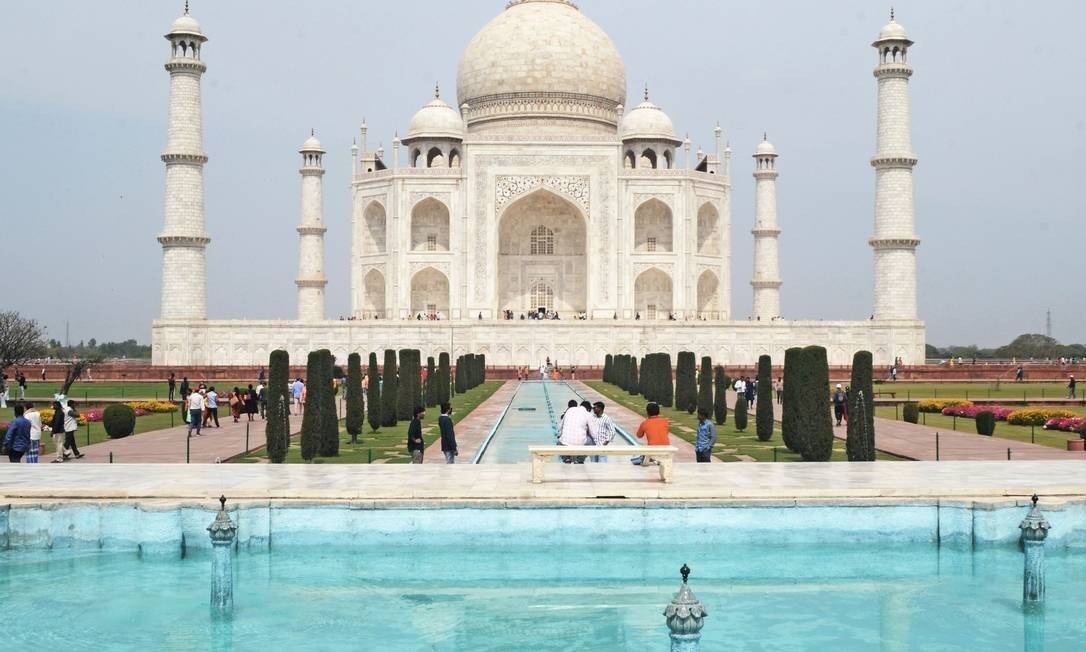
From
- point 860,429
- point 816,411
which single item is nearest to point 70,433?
point 816,411

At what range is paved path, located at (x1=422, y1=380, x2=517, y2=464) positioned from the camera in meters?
11.0

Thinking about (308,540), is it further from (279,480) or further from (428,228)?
(428,228)

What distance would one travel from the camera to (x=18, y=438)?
33.2ft

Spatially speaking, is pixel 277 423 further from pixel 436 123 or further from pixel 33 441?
pixel 436 123

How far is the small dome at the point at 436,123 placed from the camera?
127 feet

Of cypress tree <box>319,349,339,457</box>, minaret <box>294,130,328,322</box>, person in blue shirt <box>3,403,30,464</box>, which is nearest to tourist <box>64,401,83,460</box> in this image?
person in blue shirt <box>3,403,30,464</box>

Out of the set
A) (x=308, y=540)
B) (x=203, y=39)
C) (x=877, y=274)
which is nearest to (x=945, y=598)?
(x=308, y=540)

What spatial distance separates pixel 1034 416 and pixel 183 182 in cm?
2300

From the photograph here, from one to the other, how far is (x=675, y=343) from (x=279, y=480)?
2311cm

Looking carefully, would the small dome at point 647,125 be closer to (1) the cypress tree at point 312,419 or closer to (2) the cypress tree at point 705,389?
(2) the cypress tree at point 705,389

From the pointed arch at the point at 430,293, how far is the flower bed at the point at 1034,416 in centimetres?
2311

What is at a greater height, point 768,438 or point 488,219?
point 488,219

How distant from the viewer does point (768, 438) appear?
43.1 ft

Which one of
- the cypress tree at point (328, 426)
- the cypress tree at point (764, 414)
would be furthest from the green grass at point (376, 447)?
the cypress tree at point (764, 414)
